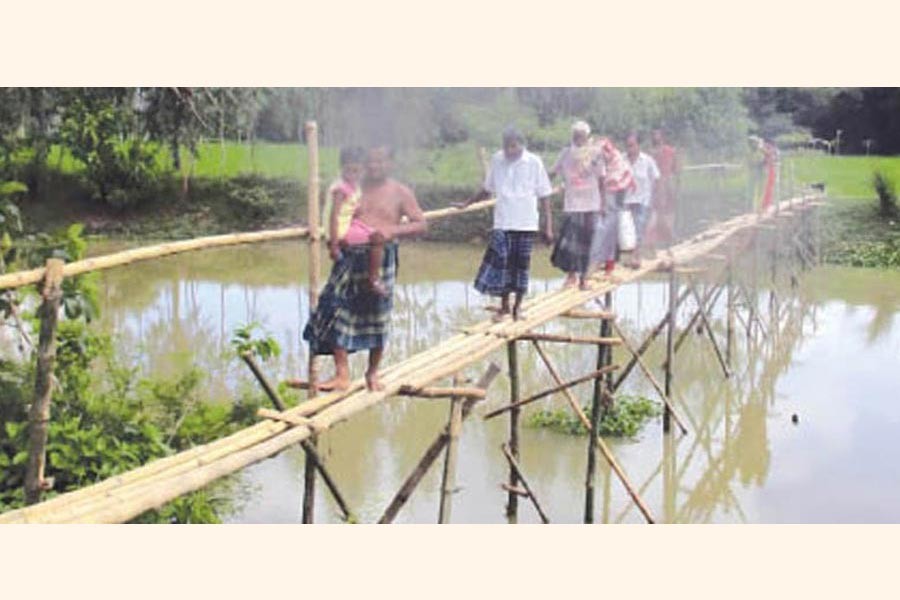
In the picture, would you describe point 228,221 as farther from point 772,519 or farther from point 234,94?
point 772,519

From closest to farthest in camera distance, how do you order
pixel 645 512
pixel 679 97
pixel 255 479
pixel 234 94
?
1. pixel 645 512
2. pixel 255 479
3. pixel 679 97
4. pixel 234 94

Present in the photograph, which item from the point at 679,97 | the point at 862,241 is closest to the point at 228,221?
the point at 679,97

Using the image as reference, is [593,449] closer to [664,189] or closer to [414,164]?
[414,164]

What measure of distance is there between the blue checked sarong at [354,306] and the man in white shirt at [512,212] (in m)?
1.08

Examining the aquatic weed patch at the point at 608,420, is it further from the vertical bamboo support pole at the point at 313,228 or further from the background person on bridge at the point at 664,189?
the vertical bamboo support pole at the point at 313,228

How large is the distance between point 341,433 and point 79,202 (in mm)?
2142

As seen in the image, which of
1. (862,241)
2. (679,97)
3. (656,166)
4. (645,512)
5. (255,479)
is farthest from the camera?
(862,241)

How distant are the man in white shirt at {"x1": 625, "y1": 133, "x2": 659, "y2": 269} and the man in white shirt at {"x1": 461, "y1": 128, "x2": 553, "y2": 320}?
1587mm

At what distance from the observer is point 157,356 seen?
6.63 metres

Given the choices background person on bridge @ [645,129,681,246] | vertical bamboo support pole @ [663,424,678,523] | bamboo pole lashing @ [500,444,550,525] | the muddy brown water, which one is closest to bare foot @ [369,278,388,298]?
bamboo pole lashing @ [500,444,550,525]

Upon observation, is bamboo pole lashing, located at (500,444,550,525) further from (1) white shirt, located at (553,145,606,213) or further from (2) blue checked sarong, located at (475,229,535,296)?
(1) white shirt, located at (553,145,606,213)

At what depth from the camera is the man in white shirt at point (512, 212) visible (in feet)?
14.5

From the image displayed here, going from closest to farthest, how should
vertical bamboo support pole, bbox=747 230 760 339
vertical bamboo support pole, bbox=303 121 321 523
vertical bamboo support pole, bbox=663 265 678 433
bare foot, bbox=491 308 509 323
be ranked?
vertical bamboo support pole, bbox=303 121 321 523, bare foot, bbox=491 308 509 323, vertical bamboo support pole, bbox=663 265 678 433, vertical bamboo support pole, bbox=747 230 760 339

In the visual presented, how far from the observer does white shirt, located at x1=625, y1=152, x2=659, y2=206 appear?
244 inches
